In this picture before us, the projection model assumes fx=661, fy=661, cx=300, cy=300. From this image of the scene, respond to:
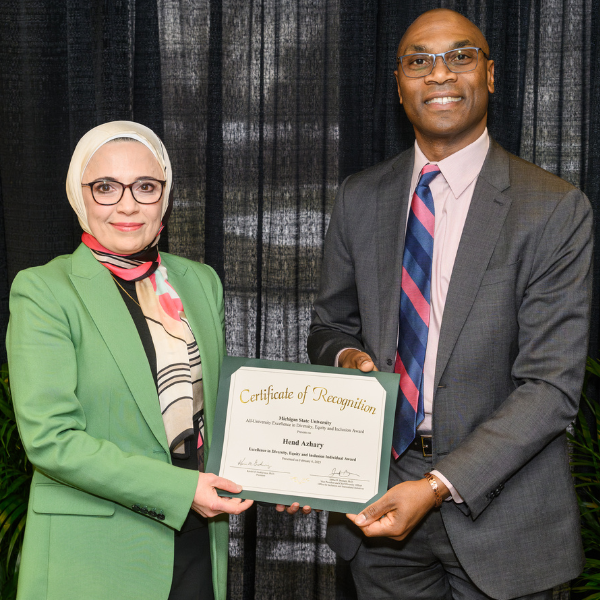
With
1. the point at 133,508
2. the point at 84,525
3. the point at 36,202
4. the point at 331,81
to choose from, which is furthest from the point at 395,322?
the point at 36,202

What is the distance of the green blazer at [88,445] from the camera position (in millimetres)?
→ 1410

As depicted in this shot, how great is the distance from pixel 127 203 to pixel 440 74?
85 cm

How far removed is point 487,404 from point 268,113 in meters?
1.44

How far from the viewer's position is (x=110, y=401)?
1473 mm

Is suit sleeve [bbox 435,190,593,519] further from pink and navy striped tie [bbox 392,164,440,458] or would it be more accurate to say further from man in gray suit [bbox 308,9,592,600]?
pink and navy striped tie [bbox 392,164,440,458]

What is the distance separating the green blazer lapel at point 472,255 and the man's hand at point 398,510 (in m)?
0.25

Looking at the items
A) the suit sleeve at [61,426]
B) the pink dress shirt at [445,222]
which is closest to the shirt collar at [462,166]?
the pink dress shirt at [445,222]

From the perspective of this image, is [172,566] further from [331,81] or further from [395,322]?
[331,81]

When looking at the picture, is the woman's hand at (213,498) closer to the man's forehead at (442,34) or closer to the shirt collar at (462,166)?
the shirt collar at (462,166)

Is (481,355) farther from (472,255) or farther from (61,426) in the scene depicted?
(61,426)

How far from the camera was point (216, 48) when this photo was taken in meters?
2.49

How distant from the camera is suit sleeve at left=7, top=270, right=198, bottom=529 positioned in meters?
1.40
